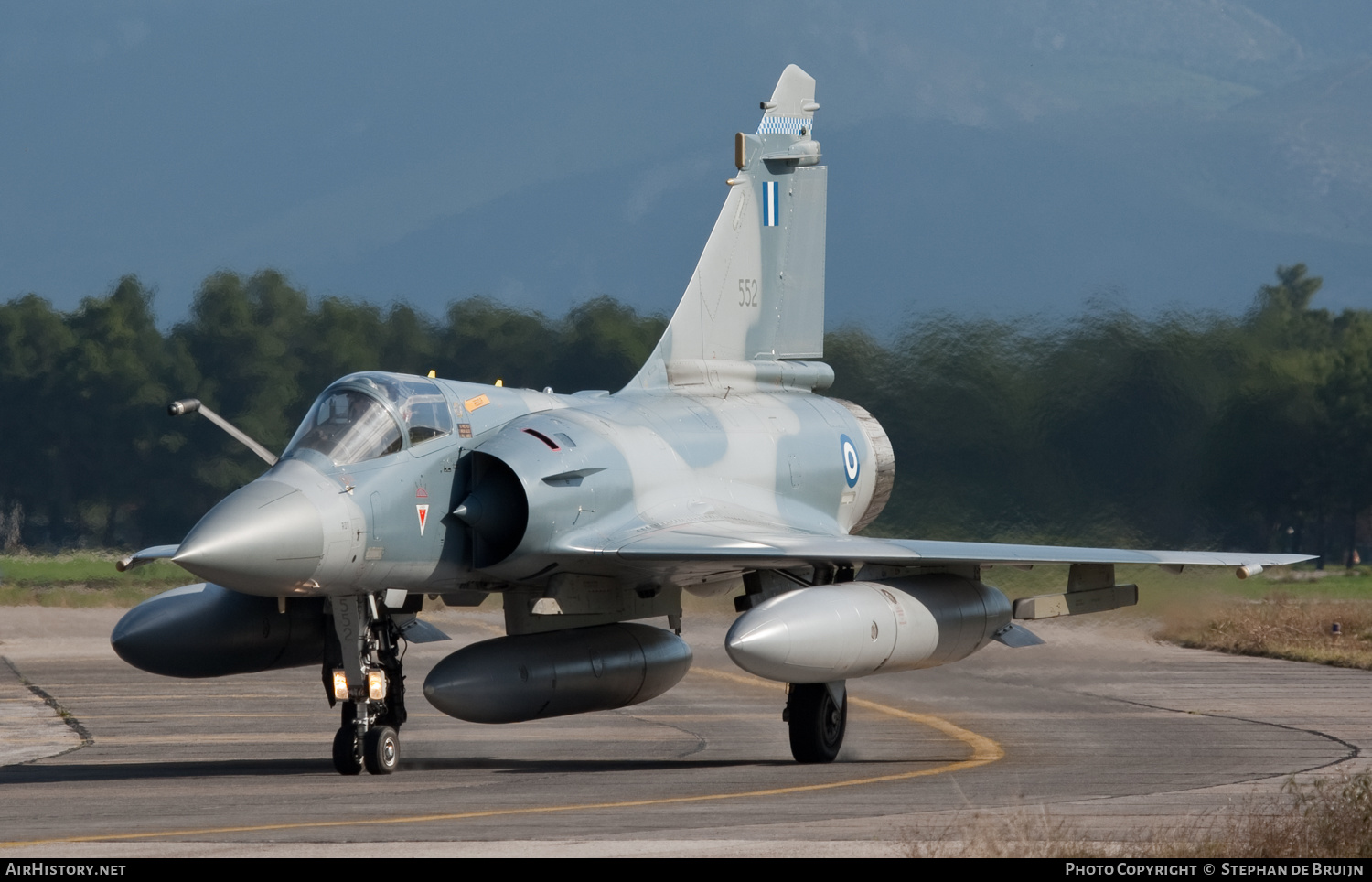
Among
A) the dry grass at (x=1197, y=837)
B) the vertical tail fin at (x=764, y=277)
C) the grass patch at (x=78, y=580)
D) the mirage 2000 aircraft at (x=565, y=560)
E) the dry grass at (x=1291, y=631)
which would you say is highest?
the vertical tail fin at (x=764, y=277)

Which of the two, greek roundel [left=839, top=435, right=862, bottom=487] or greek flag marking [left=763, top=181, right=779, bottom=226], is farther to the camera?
greek flag marking [left=763, top=181, right=779, bottom=226]

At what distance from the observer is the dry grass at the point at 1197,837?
8.00m

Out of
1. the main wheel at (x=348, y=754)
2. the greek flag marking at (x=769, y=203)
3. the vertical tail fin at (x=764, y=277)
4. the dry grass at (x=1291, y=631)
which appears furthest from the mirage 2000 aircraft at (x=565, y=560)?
the dry grass at (x=1291, y=631)

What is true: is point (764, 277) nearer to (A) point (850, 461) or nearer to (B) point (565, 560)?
(A) point (850, 461)

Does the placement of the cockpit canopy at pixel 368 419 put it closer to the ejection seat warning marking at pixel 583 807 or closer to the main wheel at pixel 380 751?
the main wheel at pixel 380 751

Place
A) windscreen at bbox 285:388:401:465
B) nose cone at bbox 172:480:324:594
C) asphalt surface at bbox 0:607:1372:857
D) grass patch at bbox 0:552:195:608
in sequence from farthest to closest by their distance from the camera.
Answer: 1. grass patch at bbox 0:552:195:608
2. windscreen at bbox 285:388:401:465
3. nose cone at bbox 172:480:324:594
4. asphalt surface at bbox 0:607:1372:857

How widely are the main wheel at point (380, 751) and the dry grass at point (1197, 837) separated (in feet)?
15.6

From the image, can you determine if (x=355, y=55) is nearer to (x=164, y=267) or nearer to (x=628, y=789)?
(x=164, y=267)

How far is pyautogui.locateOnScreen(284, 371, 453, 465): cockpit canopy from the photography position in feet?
Result: 39.8

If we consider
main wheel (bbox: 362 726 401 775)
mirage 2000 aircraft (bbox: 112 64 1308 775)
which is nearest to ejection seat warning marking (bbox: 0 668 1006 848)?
mirage 2000 aircraft (bbox: 112 64 1308 775)

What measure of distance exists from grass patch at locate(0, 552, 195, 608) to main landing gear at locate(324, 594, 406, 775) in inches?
843

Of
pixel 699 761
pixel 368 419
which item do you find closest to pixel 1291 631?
pixel 699 761

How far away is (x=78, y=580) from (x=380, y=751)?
995 inches

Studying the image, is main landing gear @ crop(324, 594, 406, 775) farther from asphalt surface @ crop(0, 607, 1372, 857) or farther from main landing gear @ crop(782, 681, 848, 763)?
main landing gear @ crop(782, 681, 848, 763)
